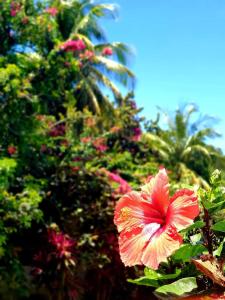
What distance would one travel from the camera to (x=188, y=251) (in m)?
1.14

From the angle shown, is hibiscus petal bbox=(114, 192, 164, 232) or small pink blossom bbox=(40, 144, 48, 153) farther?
small pink blossom bbox=(40, 144, 48, 153)

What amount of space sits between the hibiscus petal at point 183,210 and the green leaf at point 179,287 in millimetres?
101

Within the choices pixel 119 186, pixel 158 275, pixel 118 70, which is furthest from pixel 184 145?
pixel 158 275

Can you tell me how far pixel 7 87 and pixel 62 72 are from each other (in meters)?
1.37

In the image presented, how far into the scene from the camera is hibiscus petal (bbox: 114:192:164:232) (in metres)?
1.17

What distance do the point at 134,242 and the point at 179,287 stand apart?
0.44 feet

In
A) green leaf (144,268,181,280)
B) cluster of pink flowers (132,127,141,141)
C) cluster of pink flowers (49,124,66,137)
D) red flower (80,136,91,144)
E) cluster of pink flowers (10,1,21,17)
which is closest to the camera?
green leaf (144,268,181,280)

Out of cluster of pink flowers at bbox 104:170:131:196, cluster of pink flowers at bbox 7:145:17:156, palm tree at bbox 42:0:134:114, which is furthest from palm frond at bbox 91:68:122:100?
cluster of pink flowers at bbox 7:145:17:156

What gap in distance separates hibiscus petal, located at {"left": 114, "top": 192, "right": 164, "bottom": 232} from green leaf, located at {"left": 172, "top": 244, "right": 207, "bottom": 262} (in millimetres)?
68

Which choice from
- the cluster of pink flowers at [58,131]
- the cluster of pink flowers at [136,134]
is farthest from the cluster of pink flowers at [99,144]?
the cluster of pink flowers at [136,134]

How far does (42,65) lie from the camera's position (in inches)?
347

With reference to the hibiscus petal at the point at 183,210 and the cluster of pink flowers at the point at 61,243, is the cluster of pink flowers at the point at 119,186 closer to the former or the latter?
the cluster of pink flowers at the point at 61,243

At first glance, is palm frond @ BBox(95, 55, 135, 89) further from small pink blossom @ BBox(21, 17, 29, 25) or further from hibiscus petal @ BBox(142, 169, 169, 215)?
hibiscus petal @ BBox(142, 169, 169, 215)

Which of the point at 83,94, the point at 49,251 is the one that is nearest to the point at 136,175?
the point at 49,251
